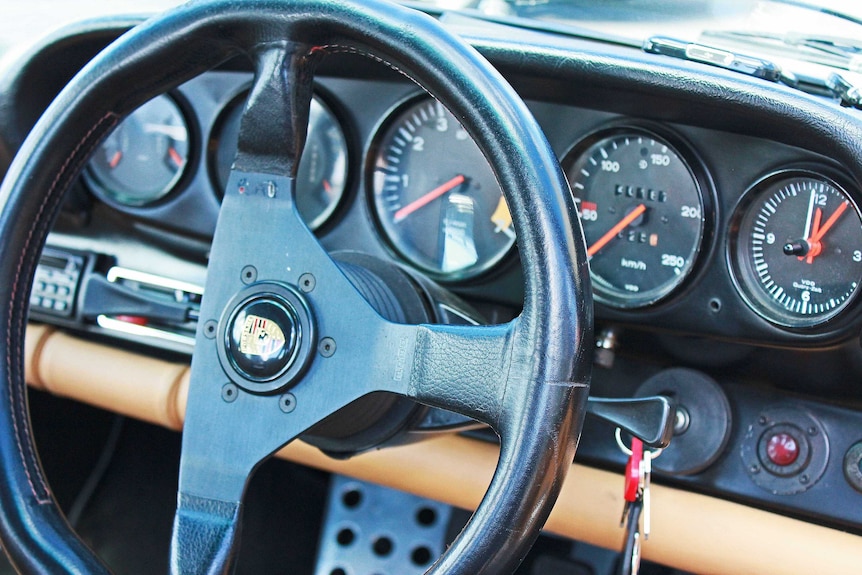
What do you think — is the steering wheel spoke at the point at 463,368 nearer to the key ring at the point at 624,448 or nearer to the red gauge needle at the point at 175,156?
the key ring at the point at 624,448

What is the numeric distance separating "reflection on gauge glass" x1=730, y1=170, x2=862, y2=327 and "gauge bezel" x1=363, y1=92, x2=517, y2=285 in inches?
16.9

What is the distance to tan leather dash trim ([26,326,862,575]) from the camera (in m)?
1.63

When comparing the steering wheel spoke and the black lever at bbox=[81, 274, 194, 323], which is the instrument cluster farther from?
the steering wheel spoke

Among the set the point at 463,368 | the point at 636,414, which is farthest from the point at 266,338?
the point at 636,414

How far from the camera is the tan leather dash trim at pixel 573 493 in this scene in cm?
163

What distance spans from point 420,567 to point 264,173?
124 cm

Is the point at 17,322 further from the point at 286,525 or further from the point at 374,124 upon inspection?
the point at 286,525

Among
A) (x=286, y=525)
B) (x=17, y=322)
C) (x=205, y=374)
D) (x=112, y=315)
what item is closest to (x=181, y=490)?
(x=205, y=374)

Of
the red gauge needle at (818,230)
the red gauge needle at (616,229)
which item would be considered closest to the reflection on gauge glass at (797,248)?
the red gauge needle at (818,230)

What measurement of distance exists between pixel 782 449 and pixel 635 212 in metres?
0.49

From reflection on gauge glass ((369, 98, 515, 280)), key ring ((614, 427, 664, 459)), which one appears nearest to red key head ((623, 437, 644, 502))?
key ring ((614, 427, 664, 459))

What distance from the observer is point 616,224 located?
181 centimetres

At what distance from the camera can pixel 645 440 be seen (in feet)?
4.13

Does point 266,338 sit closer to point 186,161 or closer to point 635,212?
point 635,212
